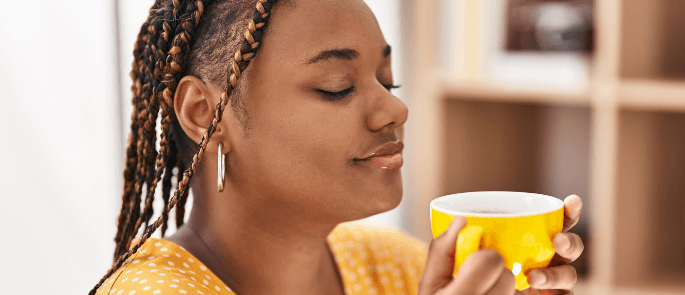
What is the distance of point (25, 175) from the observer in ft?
3.98

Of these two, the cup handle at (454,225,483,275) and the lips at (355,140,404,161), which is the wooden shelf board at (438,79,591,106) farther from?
the cup handle at (454,225,483,275)

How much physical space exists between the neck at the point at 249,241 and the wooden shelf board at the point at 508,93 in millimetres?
1057

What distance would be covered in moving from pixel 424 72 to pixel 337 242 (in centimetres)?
105

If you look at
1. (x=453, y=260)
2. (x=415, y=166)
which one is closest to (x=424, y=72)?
(x=415, y=166)

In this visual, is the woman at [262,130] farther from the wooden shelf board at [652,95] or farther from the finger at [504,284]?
the wooden shelf board at [652,95]

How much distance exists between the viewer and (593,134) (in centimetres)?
173

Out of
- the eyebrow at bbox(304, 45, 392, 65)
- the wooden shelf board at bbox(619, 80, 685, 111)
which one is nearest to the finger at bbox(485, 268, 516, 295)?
the eyebrow at bbox(304, 45, 392, 65)

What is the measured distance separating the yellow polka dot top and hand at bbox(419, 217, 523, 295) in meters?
0.29

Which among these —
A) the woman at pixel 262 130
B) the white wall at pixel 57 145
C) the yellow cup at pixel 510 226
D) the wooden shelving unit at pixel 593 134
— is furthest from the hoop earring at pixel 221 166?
the wooden shelving unit at pixel 593 134

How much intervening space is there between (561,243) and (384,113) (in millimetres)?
281

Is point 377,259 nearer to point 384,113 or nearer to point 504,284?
point 384,113

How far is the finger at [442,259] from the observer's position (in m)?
0.68

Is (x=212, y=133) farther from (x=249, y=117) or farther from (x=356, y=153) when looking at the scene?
(x=356, y=153)

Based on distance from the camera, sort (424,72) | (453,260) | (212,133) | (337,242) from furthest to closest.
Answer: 1. (424,72)
2. (337,242)
3. (212,133)
4. (453,260)
